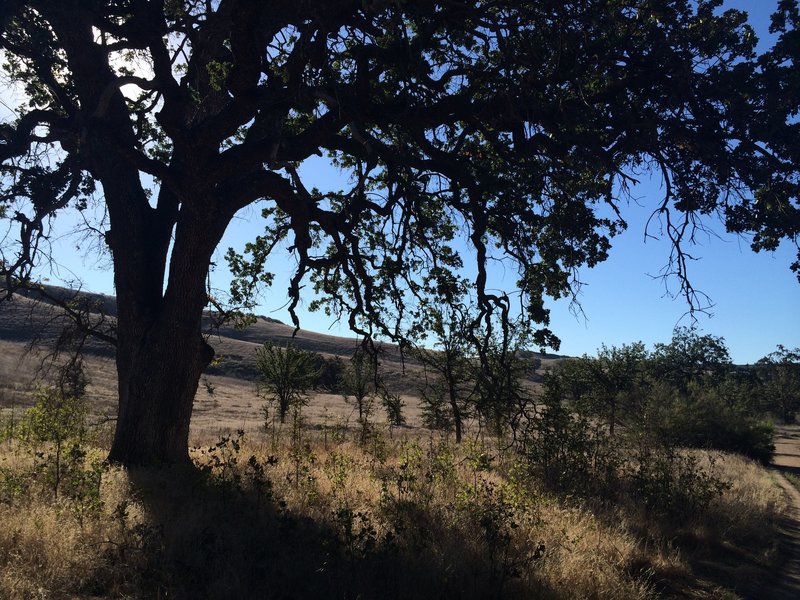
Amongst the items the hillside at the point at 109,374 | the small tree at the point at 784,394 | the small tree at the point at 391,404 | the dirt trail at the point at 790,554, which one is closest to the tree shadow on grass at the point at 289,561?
the small tree at the point at 391,404

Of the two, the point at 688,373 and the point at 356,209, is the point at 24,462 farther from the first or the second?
the point at 688,373

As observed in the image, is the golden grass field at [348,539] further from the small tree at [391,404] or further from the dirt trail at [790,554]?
the small tree at [391,404]

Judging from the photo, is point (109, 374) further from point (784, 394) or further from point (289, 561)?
point (784, 394)

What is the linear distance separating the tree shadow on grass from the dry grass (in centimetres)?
2

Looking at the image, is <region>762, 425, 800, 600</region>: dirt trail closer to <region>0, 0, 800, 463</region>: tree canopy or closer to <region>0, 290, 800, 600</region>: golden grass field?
<region>0, 290, 800, 600</region>: golden grass field

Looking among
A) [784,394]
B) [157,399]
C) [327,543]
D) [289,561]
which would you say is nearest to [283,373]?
[157,399]

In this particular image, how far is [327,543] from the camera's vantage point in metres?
4.80

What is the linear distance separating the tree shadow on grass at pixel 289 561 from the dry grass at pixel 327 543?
16mm

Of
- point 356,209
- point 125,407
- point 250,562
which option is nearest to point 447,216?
point 356,209

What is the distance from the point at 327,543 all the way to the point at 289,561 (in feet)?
1.75

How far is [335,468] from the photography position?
8.81 m

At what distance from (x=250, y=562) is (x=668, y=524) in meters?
6.89

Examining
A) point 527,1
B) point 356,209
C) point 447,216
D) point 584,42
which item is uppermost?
point 527,1

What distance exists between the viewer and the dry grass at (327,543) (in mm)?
4461
